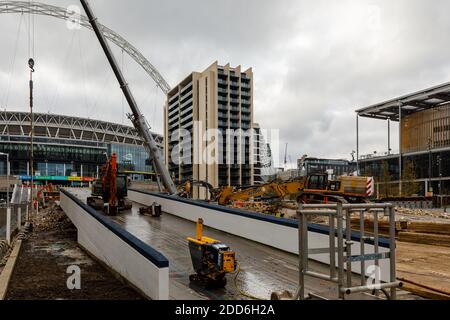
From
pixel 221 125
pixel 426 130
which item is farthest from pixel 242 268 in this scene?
pixel 221 125

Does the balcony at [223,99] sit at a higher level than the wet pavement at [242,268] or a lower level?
higher

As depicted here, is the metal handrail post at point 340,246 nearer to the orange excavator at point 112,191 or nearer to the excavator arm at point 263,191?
the orange excavator at point 112,191

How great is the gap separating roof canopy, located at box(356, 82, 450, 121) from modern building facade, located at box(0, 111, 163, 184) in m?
67.9

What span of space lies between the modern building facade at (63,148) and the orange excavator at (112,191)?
8103cm

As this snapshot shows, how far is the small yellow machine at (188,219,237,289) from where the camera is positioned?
8.66 meters

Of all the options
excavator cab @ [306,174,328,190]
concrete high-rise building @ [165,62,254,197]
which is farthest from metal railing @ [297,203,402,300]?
concrete high-rise building @ [165,62,254,197]

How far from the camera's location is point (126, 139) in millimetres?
168250

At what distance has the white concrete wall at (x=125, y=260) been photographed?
26.6ft

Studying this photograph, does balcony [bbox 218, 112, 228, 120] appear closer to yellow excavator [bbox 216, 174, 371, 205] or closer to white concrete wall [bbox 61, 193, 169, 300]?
yellow excavator [bbox 216, 174, 371, 205]

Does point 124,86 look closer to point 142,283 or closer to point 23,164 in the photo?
point 142,283

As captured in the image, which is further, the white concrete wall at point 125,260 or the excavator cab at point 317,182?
the excavator cab at point 317,182

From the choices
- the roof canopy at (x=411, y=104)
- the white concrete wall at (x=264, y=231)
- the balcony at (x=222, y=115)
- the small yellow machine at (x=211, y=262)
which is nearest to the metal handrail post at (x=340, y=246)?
the small yellow machine at (x=211, y=262)

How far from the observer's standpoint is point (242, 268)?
11.0 m
